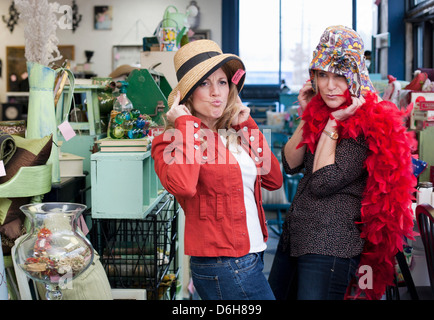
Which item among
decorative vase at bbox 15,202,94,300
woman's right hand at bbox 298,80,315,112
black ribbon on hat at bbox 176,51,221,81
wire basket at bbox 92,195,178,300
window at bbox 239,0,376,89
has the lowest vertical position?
wire basket at bbox 92,195,178,300

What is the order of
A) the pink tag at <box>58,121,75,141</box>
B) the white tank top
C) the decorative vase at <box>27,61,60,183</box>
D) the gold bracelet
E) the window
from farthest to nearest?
the window, the pink tag at <box>58,121,75,141</box>, the decorative vase at <box>27,61,60,183</box>, the gold bracelet, the white tank top

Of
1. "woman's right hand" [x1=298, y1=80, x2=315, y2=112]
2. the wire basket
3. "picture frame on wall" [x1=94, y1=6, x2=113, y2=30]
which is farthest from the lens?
"picture frame on wall" [x1=94, y1=6, x2=113, y2=30]

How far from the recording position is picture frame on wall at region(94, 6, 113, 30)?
919cm

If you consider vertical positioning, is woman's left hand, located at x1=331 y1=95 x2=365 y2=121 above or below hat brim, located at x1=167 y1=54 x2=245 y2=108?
below

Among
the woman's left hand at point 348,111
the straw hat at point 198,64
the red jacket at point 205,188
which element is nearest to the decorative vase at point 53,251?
the red jacket at point 205,188

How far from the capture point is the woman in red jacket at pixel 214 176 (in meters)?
1.56

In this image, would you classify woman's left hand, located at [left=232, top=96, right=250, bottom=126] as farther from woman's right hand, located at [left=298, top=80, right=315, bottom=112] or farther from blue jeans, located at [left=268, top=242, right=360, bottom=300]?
blue jeans, located at [left=268, top=242, right=360, bottom=300]

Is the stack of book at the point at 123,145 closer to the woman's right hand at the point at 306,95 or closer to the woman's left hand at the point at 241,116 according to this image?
the woman's left hand at the point at 241,116

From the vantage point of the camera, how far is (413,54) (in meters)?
7.05

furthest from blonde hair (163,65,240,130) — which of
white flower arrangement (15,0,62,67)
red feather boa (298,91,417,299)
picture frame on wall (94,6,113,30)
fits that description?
picture frame on wall (94,6,113,30)

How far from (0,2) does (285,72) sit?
5.14 meters

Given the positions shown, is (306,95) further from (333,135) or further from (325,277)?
(325,277)

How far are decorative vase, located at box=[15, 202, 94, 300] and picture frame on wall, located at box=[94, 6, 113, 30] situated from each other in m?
8.20

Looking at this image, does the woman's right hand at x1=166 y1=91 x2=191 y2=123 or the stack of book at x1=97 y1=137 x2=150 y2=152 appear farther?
the stack of book at x1=97 y1=137 x2=150 y2=152
